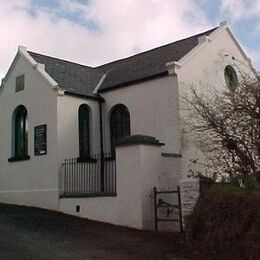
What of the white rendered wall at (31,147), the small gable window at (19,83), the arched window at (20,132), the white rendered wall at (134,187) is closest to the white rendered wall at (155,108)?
the white rendered wall at (134,187)

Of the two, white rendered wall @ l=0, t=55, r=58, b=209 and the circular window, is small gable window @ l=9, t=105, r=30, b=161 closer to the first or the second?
white rendered wall @ l=0, t=55, r=58, b=209

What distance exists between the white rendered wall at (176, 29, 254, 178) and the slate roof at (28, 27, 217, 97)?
0.68m

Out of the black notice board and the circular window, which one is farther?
the circular window

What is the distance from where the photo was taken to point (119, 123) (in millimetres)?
22109

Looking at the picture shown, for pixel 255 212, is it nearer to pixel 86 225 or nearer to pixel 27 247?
pixel 27 247

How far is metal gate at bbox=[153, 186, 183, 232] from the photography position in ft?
52.4

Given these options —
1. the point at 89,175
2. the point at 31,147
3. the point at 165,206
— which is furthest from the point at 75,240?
the point at 31,147

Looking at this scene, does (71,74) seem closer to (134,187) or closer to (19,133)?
(19,133)

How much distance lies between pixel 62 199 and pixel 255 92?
843 cm

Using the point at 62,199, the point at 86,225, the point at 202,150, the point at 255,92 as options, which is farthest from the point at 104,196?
the point at 255,92

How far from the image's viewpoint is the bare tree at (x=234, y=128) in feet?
53.0

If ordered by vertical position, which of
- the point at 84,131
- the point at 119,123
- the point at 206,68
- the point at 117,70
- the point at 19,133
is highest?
the point at 117,70

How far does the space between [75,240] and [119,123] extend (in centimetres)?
952

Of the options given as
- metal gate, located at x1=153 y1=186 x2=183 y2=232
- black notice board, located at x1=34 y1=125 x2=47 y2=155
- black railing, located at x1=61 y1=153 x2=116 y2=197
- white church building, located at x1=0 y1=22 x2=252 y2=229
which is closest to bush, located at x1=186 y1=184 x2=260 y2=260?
metal gate, located at x1=153 y1=186 x2=183 y2=232
